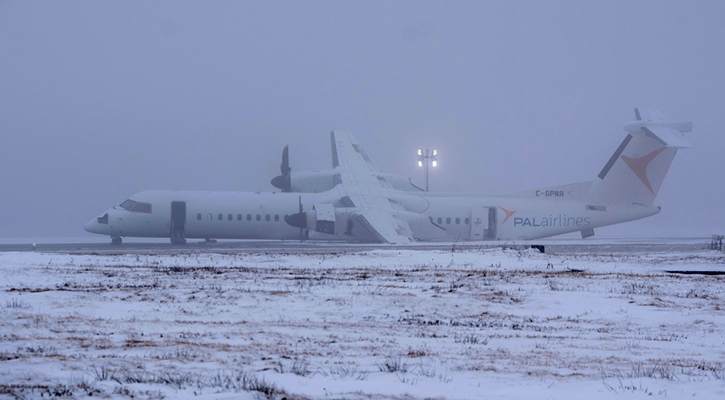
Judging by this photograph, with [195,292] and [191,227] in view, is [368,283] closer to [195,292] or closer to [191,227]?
[195,292]

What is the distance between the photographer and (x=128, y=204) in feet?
132

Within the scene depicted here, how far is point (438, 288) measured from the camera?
48.2ft

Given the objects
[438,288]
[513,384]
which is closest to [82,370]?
[513,384]

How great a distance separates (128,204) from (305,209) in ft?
36.9

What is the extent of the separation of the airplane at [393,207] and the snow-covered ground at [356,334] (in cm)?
2106

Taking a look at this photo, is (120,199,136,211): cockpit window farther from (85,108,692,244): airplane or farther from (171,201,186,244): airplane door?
(171,201,186,244): airplane door

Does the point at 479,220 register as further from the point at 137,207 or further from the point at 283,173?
the point at 137,207

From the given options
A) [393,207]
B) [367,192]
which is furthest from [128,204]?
[393,207]

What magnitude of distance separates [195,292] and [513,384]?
8.38 meters

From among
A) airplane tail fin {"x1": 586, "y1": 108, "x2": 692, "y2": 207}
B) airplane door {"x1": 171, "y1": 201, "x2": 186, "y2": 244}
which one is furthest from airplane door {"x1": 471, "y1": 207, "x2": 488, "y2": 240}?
airplane door {"x1": 171, "y1": 201, "x2": 186, "y2": 244}

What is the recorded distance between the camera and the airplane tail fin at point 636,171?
44219 mm

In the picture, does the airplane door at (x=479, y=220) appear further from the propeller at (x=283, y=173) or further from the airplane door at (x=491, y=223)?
the propeller at (x=283, y=173)

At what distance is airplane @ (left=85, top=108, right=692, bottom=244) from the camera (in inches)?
1558

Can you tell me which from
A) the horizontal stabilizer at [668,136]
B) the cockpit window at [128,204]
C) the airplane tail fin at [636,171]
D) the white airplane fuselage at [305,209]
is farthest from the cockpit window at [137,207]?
the horizontal stabilizer at [668,136]
